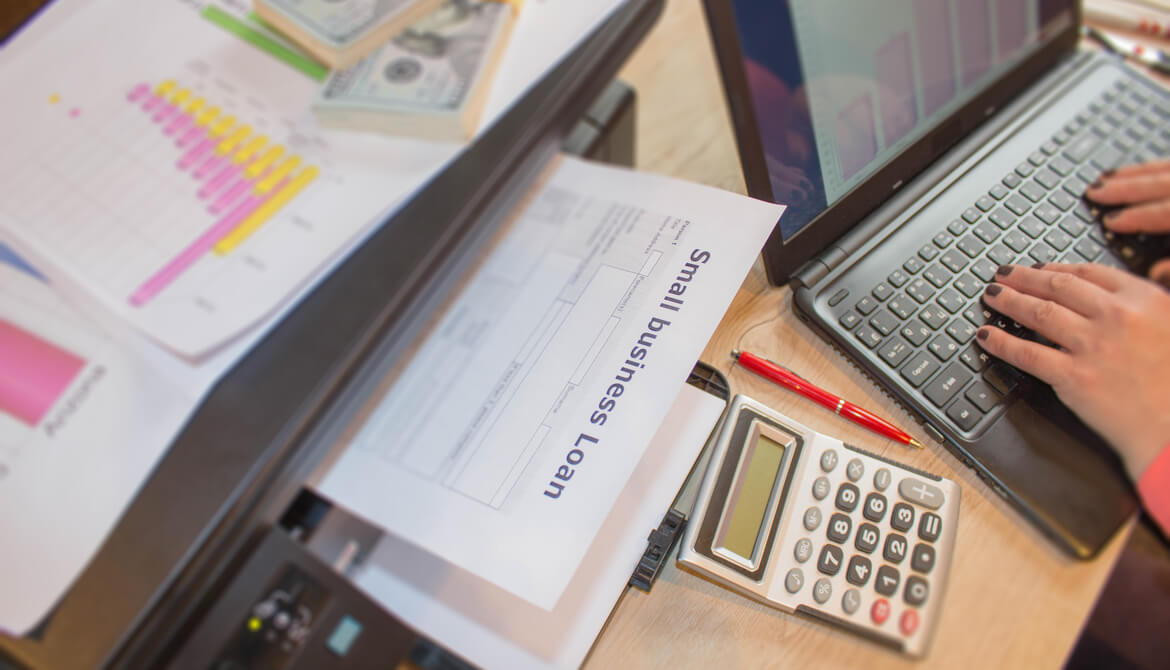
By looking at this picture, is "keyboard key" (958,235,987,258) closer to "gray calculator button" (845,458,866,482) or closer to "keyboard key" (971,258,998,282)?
"keyboard key" (971,258,998,282)

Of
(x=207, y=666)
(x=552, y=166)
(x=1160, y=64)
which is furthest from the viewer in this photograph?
(x=1160, y=64)

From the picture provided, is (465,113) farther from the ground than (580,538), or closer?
farther from the ground

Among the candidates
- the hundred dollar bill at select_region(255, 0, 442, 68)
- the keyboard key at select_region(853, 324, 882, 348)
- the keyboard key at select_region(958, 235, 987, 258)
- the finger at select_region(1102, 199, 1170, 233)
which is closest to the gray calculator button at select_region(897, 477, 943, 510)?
the keyboard key at select_region(853, 324, 882, 348)

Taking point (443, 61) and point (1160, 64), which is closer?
point (443, 61)

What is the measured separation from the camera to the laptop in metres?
0.46

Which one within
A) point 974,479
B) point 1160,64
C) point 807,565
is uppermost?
point 1160,64

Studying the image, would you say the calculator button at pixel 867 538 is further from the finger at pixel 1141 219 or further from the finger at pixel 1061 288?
the finger at pixel 1141 219

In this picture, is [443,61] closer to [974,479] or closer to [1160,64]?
[974,479]

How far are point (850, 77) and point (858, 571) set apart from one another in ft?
1.19

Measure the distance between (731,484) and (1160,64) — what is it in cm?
69

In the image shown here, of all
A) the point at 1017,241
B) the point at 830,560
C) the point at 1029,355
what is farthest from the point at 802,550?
the point at 1017,241

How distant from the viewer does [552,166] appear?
23.0 inches

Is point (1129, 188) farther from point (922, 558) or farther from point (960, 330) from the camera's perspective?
point (922, 558)

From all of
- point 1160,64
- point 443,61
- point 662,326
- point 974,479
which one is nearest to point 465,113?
point 443,61
